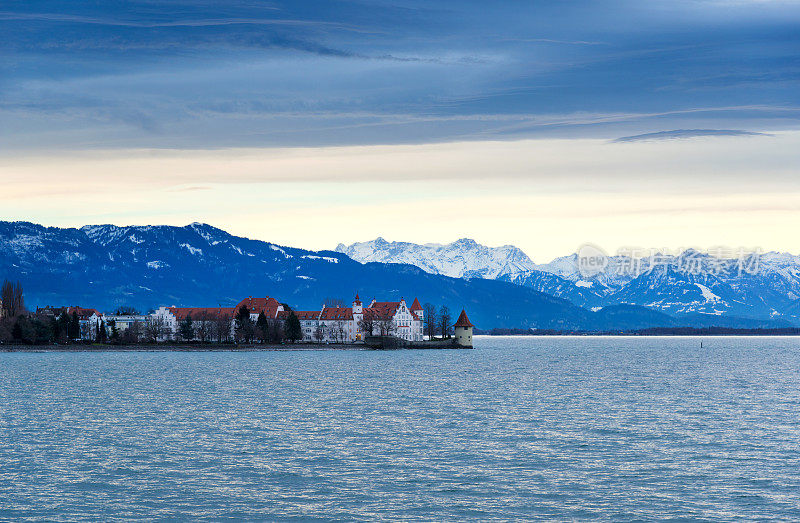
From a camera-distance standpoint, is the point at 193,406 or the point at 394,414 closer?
the point at 394,414

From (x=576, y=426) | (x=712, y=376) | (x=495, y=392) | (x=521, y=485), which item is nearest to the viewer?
(x=521, y=485)

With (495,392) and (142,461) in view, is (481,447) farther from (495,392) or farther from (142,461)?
(495,392)

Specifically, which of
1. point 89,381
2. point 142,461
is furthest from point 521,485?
point 89,381

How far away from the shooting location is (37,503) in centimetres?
3672

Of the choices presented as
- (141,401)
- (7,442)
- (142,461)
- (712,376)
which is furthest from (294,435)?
(712,376)

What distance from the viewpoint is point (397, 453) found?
48.8 m

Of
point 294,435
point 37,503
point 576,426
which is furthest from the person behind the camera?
point 576,426

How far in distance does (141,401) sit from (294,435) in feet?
86.6

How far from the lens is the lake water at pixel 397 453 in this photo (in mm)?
36531

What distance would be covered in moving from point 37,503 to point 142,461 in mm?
9441

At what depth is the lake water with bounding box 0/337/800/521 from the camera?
36.5 m

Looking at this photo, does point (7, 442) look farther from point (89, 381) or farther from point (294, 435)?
point (89, 381)

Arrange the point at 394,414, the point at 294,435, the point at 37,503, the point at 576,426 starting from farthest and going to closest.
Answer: the point at 394,414 → the point at 576,426 → the point at 294,435 → the point at 37,503

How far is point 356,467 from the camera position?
44625mm
